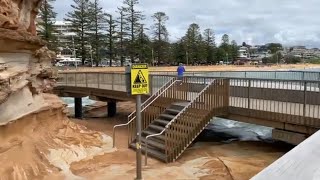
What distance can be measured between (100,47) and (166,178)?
65.7 meters

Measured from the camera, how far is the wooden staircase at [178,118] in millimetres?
13109

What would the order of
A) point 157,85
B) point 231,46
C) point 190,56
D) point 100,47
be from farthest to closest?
point 231,46, point 190,56, point 100,47, point 157,85

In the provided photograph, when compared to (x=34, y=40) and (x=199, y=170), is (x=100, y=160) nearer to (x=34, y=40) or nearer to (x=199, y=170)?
(x=199, y=170)

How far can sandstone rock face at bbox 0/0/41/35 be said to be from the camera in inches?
456

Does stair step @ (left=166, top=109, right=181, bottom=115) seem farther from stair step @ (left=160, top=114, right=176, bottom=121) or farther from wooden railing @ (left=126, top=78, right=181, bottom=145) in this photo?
wooden railing @ (left=126, top=78, right=181, bottom=145)

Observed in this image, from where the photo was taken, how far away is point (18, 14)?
14.1m

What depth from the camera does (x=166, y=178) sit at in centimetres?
1078

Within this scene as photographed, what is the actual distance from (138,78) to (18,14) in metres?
6.85

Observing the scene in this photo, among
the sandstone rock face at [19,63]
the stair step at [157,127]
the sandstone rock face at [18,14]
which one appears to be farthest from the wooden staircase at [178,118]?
the sandstone rock face at [18,14]

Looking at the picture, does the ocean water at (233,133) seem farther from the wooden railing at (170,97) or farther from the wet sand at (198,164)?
the wooden railing at (170,97)

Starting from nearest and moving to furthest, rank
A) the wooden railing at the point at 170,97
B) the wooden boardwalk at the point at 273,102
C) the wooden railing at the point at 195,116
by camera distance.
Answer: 1. the wooden boardwalk at the point at 273,102
2. the wooden railing at the point at 195,116
3. the wooden railing at the point at 170,97

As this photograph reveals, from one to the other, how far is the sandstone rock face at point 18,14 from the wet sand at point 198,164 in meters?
4.97

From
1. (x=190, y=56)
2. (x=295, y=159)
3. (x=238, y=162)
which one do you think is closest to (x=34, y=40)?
(x=238, y=162)

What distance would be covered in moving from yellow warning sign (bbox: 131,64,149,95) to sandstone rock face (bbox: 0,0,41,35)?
4.51 meters
